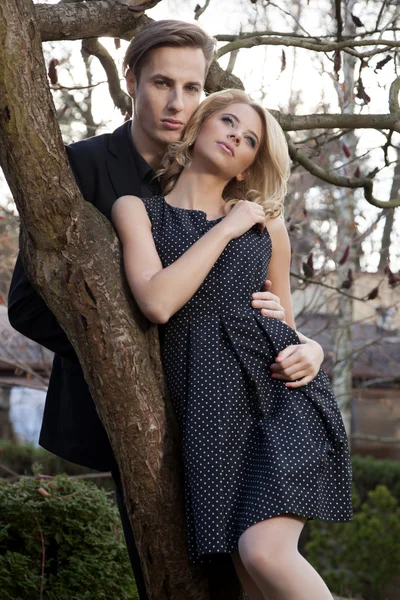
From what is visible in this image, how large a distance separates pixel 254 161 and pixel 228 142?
0.64 feet

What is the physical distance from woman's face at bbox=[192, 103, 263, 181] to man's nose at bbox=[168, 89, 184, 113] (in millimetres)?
128

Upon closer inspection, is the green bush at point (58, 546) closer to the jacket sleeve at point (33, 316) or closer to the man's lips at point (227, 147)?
the jacket sleeve at point (33, 316)

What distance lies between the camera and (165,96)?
2.96 meters

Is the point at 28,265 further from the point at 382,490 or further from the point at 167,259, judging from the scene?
the point at 382,490

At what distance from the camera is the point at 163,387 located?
2457 millimetres

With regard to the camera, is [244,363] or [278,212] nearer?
[244,363]

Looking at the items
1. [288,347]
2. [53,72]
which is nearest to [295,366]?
[288,347]

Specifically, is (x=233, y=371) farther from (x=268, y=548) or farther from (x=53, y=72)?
(x=53, y=72)

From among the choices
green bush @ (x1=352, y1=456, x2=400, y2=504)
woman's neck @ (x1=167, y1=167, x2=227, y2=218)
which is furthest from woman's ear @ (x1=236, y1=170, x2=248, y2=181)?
green bush @ (x1=352, y1=456, x2=400, y2=504)

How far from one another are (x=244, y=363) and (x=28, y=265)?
0.70m

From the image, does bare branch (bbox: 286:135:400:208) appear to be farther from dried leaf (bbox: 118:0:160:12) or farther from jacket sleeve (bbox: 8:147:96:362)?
jacket sleeve (bbox: 8:147:96:362)

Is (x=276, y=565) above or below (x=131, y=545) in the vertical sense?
above

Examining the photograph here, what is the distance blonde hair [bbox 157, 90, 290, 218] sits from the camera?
287 centimetres

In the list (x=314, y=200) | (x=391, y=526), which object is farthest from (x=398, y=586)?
(x=314, y=200)
